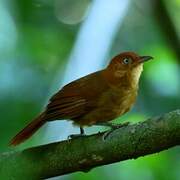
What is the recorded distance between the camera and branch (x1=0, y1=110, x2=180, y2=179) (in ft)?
8.18

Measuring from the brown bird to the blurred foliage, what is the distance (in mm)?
87

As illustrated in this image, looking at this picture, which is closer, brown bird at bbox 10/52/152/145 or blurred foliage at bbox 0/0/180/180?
brown bird at bbox 10/52/152/145

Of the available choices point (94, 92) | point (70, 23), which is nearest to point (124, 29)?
point (70, 23)

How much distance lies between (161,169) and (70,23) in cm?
133

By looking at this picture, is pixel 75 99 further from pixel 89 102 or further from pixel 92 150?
pixel 92 150

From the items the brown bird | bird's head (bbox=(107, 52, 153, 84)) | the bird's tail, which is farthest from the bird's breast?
bird's head (bbox=(107, 52, 153, 84))

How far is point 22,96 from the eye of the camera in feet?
10.9

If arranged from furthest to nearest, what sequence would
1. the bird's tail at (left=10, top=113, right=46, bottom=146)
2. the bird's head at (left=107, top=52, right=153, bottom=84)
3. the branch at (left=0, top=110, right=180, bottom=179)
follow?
the bird's head at (left=107, top=52, right=153, bottom=84) < the bird's tail at (left=10, top=113, right=46, bottom=146) < the branch at (left=0, top=110, right=180, bottom=179)

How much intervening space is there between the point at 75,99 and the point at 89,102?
0.08 meters

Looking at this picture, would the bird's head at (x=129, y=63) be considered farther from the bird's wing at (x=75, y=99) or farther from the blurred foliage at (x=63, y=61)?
the bird's wing at (x=75, y=99)

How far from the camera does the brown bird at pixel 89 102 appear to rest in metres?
3.13

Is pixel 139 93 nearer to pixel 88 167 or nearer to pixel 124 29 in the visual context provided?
pixel 124 29

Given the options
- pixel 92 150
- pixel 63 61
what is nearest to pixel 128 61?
pixel 63 61

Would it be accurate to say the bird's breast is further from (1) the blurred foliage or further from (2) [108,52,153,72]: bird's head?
(2) [108,52,153,72]: bird's head
